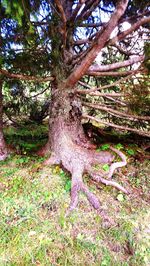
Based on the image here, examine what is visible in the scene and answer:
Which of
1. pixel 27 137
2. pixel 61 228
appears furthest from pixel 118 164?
pixel 27 137

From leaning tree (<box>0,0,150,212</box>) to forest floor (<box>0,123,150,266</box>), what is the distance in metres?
0.20

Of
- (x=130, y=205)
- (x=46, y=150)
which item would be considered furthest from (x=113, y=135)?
(x=130, y=205)

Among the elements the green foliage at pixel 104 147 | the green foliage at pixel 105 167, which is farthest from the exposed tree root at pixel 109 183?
the green foliage at pixel 104 147

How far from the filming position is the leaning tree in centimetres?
332

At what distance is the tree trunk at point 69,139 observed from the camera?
13.3ft

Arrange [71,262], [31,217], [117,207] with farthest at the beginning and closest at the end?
[117,207]
[31,217]
[71,262]

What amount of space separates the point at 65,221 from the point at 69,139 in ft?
5.21

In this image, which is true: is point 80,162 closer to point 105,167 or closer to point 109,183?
point 105,167

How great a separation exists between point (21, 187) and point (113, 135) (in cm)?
239

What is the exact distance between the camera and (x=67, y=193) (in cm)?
359

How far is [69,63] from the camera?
166 inches

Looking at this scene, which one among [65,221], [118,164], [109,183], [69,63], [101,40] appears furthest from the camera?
[69,63]

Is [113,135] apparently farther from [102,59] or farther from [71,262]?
[71,262]

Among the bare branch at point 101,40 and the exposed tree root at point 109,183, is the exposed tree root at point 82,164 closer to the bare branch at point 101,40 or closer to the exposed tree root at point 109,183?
the exposed tree root at point 109,183
